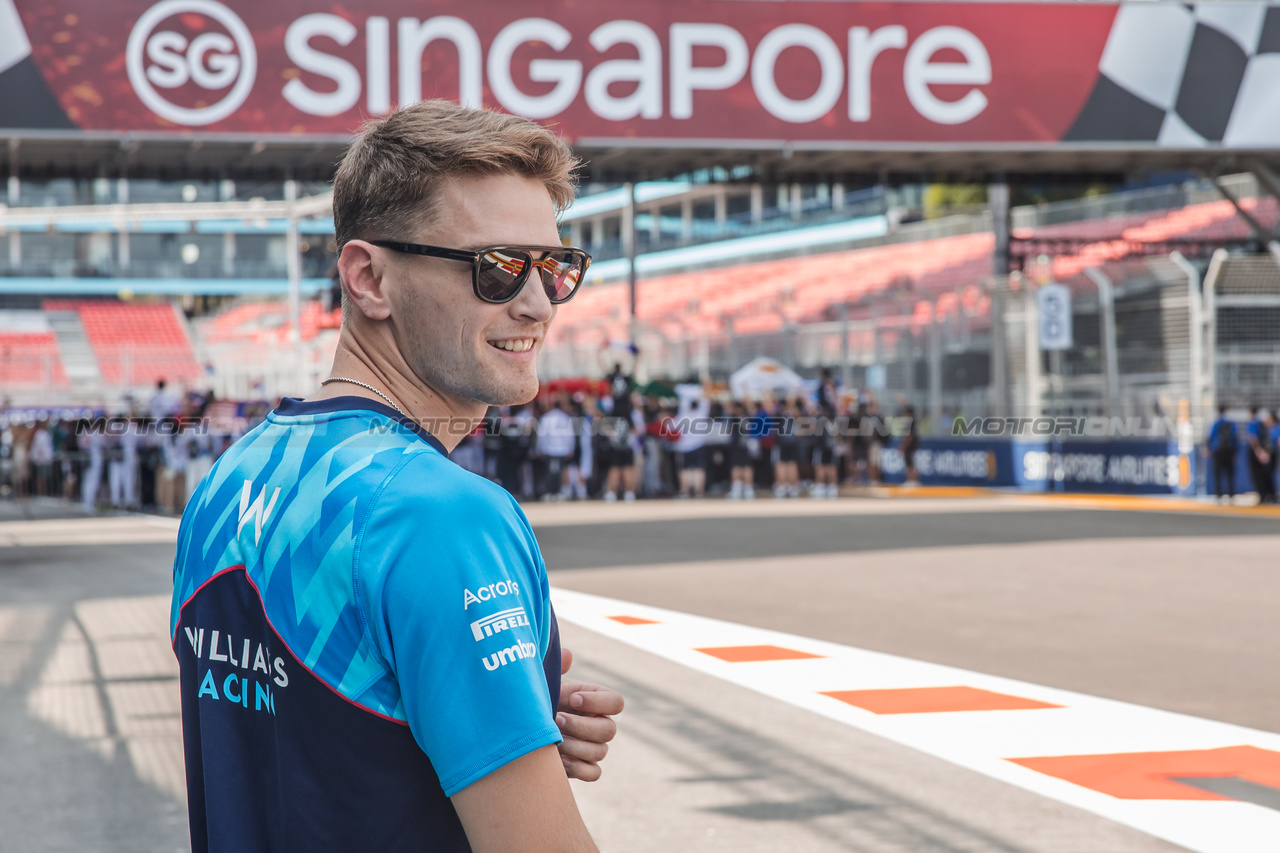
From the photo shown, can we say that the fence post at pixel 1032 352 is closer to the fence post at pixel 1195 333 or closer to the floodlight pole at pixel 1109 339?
the floodlight pole at pixel 1109 339

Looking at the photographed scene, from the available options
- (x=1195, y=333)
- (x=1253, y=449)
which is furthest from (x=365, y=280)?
(x=1195, y=333)

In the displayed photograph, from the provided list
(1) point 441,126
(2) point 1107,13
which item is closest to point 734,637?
(1) point 441,126

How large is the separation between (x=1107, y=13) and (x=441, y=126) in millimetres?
18584

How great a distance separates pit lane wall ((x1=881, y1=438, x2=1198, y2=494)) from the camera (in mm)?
21406

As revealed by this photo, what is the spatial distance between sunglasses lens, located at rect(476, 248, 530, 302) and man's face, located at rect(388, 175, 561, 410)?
0.4 inches

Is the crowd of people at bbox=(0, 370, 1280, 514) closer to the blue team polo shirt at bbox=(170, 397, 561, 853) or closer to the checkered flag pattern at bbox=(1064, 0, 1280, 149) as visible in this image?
the checkered flag pattern at bbox=(1064, 0, 1280, 149)

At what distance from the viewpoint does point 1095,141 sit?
1820 centimetres

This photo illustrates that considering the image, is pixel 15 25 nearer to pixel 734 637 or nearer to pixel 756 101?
pixel 756 101

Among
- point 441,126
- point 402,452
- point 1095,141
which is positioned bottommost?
point 402,452

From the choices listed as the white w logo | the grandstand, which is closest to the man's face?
the white w logo

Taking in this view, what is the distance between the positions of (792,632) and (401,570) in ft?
22.9

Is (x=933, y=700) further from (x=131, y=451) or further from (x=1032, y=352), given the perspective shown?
(x=131, y=451)

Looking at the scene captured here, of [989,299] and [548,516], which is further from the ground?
[989,299]

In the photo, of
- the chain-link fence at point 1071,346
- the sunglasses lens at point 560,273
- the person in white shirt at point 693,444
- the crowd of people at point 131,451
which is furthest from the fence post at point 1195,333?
the sunglasses lens at point 560,273
